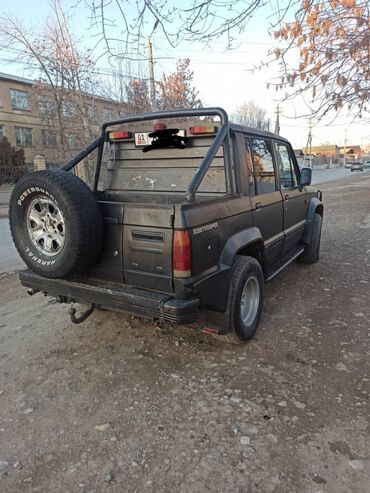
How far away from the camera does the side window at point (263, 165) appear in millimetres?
3936

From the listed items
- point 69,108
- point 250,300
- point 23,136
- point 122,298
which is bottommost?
point 250,300

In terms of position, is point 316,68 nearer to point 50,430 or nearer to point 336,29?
point 336,29

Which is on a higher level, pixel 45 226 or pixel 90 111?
pixel 90 111

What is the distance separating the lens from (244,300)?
3.54 metres

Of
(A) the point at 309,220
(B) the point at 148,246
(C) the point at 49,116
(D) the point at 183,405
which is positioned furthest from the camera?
(C) the point at 49,116

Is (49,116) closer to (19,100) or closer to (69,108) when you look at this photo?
(69,108)

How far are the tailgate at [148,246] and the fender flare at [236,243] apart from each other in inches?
21.8

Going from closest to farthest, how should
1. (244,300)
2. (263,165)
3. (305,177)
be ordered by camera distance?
(244,300), (263,165), (305,177)

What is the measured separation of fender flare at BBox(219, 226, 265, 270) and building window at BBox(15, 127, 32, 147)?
36483mm

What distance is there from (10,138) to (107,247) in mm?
35798

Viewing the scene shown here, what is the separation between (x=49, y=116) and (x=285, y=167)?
932 inches

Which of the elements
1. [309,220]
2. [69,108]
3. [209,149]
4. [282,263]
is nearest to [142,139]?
[209,149]

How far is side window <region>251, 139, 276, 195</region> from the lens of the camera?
3.94 meters

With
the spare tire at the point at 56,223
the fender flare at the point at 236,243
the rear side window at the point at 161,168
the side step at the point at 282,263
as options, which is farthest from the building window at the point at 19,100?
the fender flare at the point at 236,243
